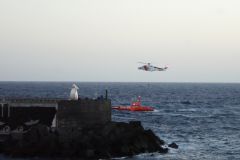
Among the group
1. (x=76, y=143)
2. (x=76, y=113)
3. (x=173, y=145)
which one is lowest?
(x=173, y=145)

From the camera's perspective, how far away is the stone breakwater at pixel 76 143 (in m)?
47.0

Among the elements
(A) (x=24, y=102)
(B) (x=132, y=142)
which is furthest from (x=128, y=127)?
(A) (x=24, y=102)

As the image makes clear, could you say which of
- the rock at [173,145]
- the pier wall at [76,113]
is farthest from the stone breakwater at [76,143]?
the rock at [173,145]

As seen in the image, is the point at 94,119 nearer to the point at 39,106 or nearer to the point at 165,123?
the point at 39,106

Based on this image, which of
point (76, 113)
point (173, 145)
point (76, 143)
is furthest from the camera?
point (173, 145)

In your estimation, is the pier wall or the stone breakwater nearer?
the stone breakwater

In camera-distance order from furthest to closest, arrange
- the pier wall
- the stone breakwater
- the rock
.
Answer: the rock, the pier wall, the stone breakwater

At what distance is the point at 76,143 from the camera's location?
4759 cm

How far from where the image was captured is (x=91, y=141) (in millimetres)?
48125

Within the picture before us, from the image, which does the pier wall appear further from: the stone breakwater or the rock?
the rock

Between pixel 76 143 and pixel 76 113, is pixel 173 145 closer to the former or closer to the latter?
pixel 76 113

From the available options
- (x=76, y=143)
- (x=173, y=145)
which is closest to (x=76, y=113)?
(x=76, y=143)

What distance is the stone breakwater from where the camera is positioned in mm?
47031

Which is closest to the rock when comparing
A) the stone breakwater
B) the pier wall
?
the stone breakwater
